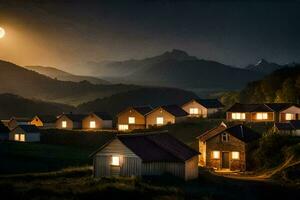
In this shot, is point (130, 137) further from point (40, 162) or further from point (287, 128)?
point (287, 128)

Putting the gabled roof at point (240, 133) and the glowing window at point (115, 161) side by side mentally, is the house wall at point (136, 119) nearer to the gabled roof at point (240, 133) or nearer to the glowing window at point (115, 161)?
the gabled roof at point (240, 133)

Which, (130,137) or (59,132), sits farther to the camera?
(59,132)

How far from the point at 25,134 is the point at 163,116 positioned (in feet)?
80.1

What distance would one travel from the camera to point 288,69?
132250mm

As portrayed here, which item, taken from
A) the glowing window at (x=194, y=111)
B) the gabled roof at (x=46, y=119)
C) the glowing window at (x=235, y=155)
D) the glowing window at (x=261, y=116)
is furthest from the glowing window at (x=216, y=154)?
the gabled roof at (x=46, y=119)

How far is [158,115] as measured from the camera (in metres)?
102

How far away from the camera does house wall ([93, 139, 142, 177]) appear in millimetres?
51562

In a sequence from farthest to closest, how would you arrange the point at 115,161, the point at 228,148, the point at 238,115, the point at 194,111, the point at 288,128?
1. the point at 194,111
2. the point at 238,115
3. the point at 288,128
4. the point at 228,148
5. the point at 115,161

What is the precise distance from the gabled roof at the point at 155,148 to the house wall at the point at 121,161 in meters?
0.46

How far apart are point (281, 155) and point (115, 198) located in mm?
32806

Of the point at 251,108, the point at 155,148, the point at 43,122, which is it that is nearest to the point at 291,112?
the point at 251,108

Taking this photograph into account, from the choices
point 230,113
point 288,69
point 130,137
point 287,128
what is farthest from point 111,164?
point 288,69

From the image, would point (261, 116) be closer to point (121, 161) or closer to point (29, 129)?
point (29, 129)

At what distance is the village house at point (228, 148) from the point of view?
68.4 meters
